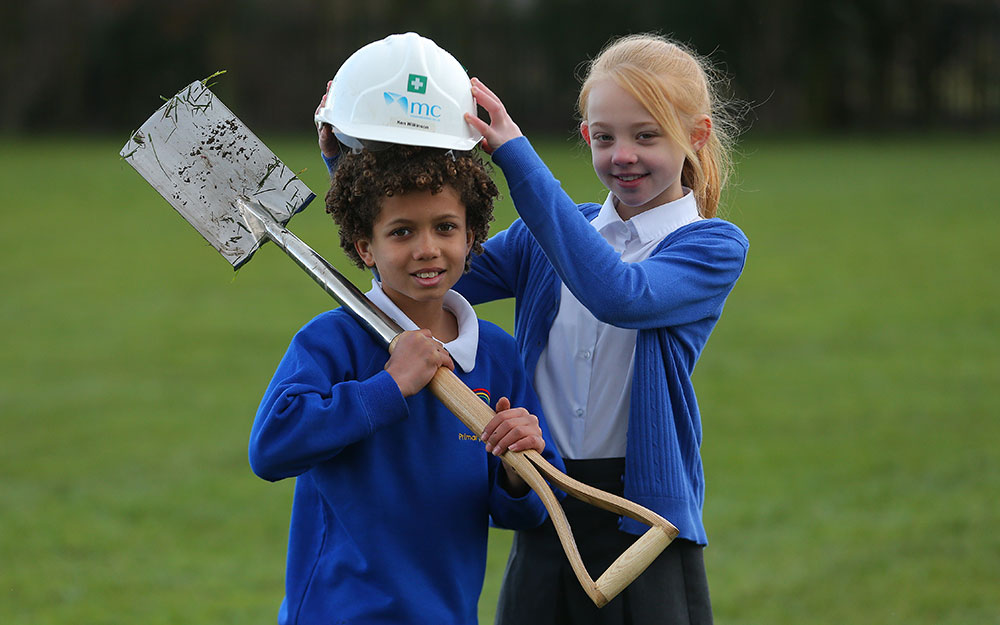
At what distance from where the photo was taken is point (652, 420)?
2572 mm

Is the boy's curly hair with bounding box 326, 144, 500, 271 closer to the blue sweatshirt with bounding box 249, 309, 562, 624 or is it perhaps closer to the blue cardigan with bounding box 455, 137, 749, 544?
the blue cardigan with bounding box 455, 137, 749, 544

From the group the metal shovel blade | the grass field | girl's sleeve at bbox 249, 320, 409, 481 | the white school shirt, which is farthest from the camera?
the grass field

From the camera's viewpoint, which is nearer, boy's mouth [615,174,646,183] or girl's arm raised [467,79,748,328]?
girl's arm raised [467,79,748,328]

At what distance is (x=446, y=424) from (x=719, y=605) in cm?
292

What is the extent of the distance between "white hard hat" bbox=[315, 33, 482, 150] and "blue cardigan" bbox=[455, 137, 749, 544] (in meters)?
0.14

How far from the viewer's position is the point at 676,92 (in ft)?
8.73

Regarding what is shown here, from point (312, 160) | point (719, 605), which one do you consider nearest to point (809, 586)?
point (719, 605)

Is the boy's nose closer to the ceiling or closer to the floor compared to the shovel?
closer to the floor

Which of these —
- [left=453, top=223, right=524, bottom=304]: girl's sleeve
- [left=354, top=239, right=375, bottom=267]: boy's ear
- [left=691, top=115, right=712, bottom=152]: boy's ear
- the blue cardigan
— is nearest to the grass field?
[left=453, top=223, right=524, bottom=304]: girl's sleeve

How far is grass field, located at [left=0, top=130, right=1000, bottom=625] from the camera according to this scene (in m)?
5.27

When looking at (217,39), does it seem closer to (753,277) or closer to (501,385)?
(753,277)

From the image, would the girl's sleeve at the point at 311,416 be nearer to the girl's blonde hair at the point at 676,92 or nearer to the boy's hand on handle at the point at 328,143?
the boy's hand on handle at the point at 328,143

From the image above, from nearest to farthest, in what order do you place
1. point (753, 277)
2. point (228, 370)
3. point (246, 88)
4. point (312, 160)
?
point (228, 370), point (753, 277), point (312, 160), point (246, 88)

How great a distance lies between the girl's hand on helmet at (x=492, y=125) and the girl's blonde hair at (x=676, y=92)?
331mm
